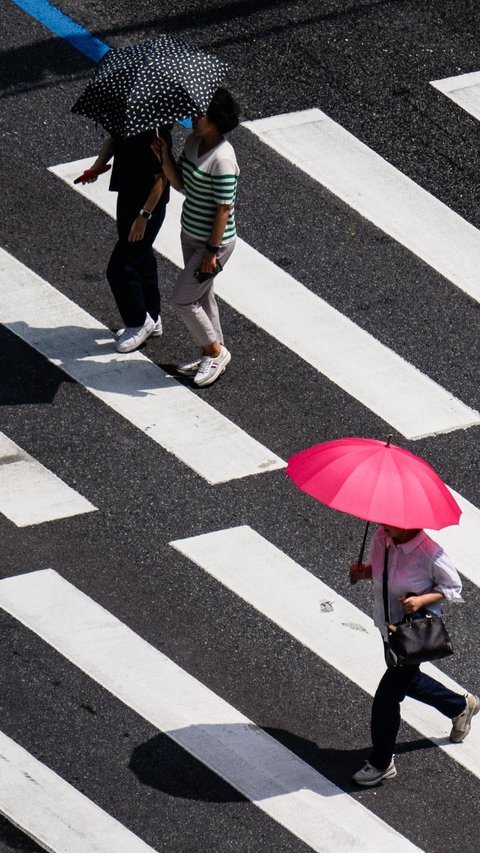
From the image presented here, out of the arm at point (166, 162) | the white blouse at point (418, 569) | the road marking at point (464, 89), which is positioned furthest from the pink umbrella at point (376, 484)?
the road marking at point (464, 89)

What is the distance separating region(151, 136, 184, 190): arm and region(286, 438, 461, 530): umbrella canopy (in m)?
2.85

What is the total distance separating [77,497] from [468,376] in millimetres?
2825

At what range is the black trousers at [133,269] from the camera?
9.52m

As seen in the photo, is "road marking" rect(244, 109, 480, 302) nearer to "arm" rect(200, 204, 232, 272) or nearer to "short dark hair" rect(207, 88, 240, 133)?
"arm" rect(200, 204, 232, 272)

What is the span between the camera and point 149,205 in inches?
366

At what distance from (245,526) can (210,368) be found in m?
1.38

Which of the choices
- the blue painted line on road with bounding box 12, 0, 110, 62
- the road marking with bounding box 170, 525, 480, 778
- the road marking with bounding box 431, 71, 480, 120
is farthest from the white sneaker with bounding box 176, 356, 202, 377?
the road marking with bounding box 431, 71, 480, 120

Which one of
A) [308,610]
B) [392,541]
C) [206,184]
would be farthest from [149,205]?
[392,541]

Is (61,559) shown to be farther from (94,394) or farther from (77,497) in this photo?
(94,394)

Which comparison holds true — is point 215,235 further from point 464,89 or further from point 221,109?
point 464,89

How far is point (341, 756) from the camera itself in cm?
753

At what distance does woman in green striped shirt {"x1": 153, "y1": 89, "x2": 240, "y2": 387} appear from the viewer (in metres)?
9.02

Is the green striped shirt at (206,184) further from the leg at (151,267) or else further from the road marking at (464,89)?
the road marking at (464,89)

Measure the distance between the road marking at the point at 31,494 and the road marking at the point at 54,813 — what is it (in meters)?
1.76
